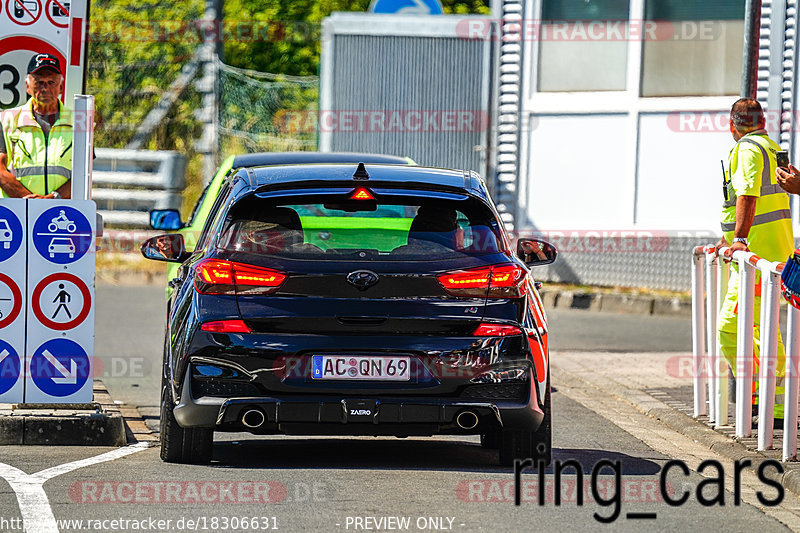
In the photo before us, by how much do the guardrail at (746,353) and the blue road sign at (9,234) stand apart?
158 inches

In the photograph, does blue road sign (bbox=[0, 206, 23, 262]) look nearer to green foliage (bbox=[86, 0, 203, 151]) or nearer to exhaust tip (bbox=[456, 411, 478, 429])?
exhaust tip (bbox=[456, 411, 478, 429])

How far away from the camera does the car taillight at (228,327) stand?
760cm

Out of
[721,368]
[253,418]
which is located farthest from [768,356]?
[253,418]

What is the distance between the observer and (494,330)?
766cm

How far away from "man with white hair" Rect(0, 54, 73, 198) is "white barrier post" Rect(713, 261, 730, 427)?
405 cm

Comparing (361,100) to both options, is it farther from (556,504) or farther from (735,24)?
(556,504)

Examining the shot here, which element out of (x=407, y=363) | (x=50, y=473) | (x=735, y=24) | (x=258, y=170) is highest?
(x=735, y=24)

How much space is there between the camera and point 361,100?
819 inches

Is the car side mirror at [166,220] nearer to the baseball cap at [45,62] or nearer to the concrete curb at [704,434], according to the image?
the baseball cap at [45,62]

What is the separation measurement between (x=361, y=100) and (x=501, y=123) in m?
1.82

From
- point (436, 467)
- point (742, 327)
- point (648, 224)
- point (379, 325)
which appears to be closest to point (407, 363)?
point (379, 325)

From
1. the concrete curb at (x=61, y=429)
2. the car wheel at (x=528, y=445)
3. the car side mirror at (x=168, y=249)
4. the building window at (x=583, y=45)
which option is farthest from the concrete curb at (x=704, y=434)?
the building window at (x=583, y=45)

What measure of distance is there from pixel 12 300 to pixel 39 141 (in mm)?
1461

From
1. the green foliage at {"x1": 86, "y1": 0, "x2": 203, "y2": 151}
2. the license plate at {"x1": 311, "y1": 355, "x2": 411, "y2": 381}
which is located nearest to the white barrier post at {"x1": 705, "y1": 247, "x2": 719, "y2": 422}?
the license plate at {"x1": 311, "y1": 355, "x2": 411, "y2": 381}
